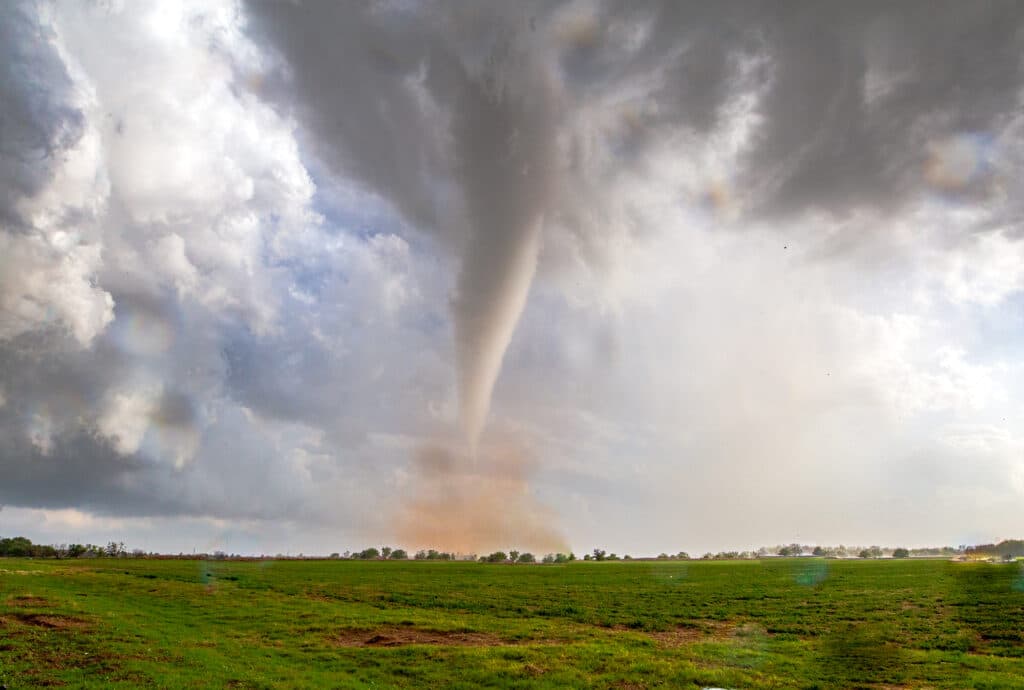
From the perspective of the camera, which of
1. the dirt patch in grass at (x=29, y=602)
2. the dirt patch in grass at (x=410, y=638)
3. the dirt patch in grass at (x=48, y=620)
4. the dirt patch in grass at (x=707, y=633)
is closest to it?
the dirt patch in grass at (x=48, y=620)

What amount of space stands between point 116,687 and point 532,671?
17583mm

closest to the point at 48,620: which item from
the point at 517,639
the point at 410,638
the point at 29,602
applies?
the point at 29,602

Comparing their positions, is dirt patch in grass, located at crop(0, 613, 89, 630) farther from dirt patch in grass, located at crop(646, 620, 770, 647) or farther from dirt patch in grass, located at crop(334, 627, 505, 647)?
dirt patch in grass, located at crop(646, 620, 770, 647)

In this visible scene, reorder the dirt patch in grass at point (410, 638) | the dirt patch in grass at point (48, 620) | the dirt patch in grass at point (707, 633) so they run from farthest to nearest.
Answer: the dirt patch in grass at point (707, 633) < the dirt patch in grass at point (410, 638) < the dirt patch in grass at point (48, 620)

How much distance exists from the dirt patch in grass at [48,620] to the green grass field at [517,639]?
0.16 m

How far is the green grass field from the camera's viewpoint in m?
26.3

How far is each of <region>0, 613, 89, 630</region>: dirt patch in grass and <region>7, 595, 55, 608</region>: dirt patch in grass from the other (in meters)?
4.35

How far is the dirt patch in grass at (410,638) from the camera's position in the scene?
34844 mm

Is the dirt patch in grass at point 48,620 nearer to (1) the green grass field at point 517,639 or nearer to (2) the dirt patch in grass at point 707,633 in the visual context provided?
(1) the green grass field at point 517,639

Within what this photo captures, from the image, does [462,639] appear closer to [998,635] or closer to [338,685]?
[338,685]

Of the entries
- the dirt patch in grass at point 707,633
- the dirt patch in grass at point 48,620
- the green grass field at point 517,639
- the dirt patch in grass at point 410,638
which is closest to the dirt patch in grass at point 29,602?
the green grass field at point 517,639

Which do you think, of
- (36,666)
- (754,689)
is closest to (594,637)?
(754,689)

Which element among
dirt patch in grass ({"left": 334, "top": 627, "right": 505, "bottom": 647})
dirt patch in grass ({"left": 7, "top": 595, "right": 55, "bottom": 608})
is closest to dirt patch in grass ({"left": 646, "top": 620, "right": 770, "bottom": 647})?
dirt patch in grass ({"left": 334, "top": 627, "right": 505, "bottom": 647})

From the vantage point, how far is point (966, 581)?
68.4m
